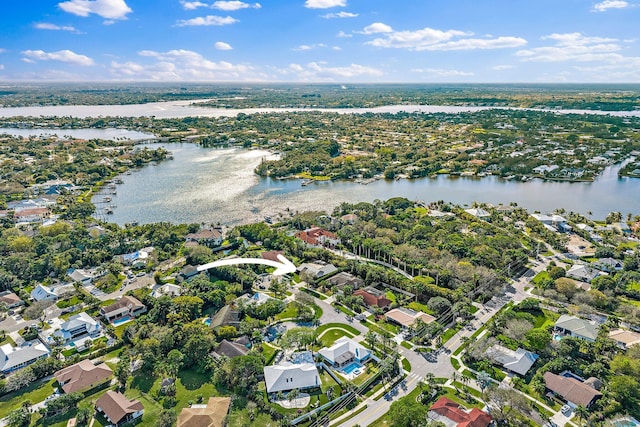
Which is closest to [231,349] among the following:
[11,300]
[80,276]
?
[80,276]

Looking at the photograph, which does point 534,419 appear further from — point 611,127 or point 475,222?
point 611,127

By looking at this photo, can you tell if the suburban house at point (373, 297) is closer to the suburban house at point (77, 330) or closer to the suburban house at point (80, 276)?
the suburban house at point (77, 330)

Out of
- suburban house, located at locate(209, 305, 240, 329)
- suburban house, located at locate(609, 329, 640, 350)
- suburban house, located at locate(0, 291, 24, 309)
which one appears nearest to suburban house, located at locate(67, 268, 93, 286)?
suburban house, located at locate(0, 291, 24, 309)

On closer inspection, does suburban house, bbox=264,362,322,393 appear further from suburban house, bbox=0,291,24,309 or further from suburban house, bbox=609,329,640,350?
suburban house, bbox=0,291,24,309

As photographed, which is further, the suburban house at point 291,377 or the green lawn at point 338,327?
the green lawn at point 338,327

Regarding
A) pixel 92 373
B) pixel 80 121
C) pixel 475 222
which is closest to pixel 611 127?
pixel 475 222

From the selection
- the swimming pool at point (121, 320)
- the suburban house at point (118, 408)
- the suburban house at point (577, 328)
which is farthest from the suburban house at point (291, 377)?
the suburban house at point (577, 328)
